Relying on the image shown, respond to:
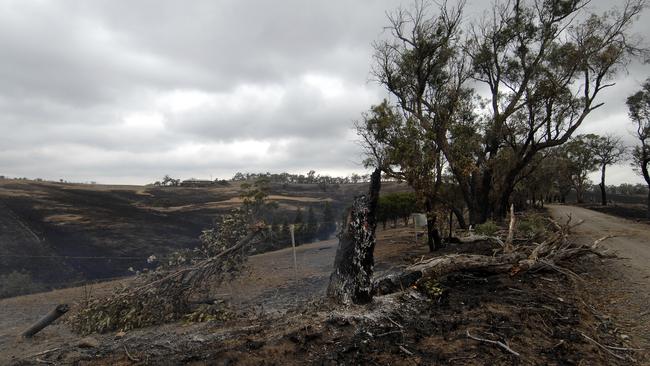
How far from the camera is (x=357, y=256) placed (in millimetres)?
5609

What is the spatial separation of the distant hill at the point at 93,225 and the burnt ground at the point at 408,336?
10.1 meters

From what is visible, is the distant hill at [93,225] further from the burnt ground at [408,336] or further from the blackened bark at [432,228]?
the burnt ground at [408,336]

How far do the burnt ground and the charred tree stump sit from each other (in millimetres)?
255

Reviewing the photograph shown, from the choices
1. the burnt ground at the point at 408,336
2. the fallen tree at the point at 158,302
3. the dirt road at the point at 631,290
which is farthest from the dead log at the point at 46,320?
the dirt road at the point at 631,290

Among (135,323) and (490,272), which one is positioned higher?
(490,272)

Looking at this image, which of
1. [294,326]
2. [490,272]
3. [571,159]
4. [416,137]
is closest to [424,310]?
[294,326]

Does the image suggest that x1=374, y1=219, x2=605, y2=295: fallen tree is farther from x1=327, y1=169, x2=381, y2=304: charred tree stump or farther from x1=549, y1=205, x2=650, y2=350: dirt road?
x1=327, y1=169, x2=381, y2=304: charred tree stump

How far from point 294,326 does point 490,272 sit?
4.41 metres

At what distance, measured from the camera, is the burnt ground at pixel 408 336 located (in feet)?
13.1

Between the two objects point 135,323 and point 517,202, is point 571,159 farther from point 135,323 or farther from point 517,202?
point 135,323

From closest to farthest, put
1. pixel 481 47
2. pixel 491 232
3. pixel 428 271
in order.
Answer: pixel 428 271
pixel 491 232
pixel 481 47

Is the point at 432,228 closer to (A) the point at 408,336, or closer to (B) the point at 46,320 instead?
(A) the point at 408,336

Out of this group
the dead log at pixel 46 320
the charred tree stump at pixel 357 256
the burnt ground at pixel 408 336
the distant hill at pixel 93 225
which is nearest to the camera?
the burnt ground at pixel 408 336

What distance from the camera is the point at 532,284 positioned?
270 inches
